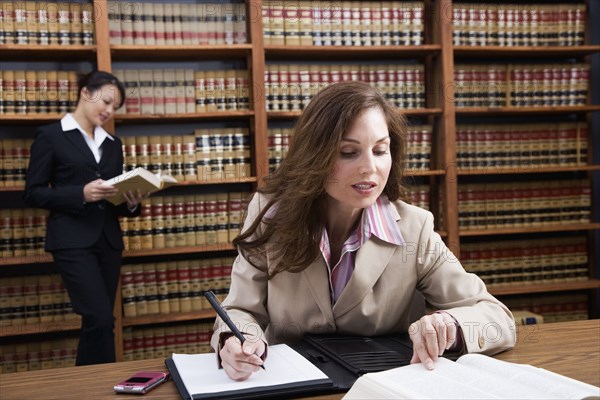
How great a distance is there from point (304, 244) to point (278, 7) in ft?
8.18

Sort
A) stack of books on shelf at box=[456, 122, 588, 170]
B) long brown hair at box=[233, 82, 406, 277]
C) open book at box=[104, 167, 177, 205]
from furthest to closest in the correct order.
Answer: stack of books on shelf at box=[456, 122, 588, 170] < open book at box=[104, 167, 177, 205] < long brown hair at box=[233, 82, 406, 277]

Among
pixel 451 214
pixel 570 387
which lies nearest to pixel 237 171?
pixel 451 214

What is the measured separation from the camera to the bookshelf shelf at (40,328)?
3318 millimetres

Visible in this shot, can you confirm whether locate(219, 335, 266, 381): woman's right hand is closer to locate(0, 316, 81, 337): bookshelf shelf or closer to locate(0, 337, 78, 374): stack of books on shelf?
locate(0, 316, 81, 337): bookshelf shelf

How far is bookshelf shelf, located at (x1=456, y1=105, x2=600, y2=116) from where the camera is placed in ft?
12.7

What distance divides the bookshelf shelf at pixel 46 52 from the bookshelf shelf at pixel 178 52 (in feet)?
0.45

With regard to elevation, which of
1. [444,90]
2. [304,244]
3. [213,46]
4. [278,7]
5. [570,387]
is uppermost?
[278,7]

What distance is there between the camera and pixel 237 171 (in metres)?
3.64

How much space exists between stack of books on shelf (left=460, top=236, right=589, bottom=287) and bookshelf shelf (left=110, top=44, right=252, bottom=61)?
5.98 ft

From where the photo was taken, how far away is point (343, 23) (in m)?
3.74

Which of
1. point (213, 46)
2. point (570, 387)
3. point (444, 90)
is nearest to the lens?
point (570, 387)

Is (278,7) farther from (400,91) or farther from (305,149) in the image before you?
(305,149)

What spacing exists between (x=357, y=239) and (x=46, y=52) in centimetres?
257


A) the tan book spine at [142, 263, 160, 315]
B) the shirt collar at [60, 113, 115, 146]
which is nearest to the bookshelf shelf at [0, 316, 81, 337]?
the tan book spine at [142, 263, 160, 315]
